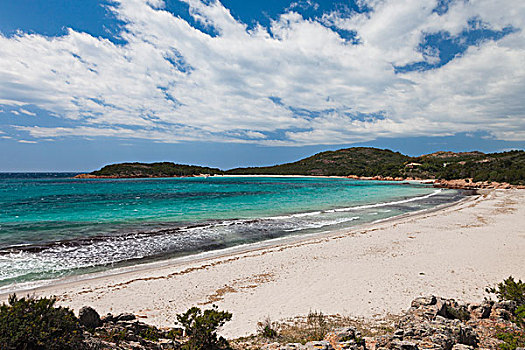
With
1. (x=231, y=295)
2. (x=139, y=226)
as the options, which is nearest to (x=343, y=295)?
(x=231, y=295)

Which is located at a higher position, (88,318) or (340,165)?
(340,165)

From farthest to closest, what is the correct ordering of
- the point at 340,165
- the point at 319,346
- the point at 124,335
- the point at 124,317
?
1. the point at 340,165
2. the point at 124,317
3. the point at 124,335
4. the point at 319,346

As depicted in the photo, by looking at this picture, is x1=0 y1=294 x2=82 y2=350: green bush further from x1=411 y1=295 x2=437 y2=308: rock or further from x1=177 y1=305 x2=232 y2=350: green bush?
x1=411 y1=295 x2=437 y2=308: rock

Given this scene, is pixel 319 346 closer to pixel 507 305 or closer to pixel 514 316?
pixel 514 316

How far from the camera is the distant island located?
67.6 meters

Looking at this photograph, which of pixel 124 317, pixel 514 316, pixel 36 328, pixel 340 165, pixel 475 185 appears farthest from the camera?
pixel 340 165

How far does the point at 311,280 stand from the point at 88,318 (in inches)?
274

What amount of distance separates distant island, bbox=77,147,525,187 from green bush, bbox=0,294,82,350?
242ft

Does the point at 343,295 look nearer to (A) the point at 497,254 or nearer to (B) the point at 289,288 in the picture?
(B) the point at 289,288

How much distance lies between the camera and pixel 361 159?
180625 mm

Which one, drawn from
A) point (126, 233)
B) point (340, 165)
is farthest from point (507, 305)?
point (340, 165)

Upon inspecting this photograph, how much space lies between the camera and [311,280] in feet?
31.6

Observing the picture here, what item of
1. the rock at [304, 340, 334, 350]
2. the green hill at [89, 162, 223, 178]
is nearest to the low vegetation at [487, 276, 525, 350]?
the rock at [304, 340, 334, 350]

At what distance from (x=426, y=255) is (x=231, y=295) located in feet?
30.5
